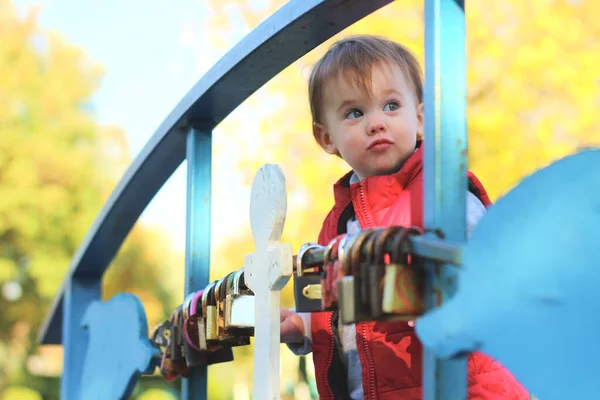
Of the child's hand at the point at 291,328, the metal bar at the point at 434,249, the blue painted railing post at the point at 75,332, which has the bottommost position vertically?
the metal bar at the point at 434,249

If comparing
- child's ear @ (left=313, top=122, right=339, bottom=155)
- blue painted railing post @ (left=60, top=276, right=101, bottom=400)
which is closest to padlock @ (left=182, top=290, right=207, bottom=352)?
child's ear @ (left=313, top=122, right=339, bottom=155)

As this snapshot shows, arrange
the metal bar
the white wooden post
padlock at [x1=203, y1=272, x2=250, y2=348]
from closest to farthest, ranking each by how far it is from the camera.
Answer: the metal bar
the white wooden post
padlock at [x1=203, y1=272, x2=250, y2=348]

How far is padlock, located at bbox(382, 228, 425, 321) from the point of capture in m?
0.95

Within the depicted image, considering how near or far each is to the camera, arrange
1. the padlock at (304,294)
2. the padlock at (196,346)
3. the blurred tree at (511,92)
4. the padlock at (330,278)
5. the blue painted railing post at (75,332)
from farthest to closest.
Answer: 1. the blurred tree at (511,92)
2. the blue painted railing post at (75,332)
3. the padlock at (196,346)
4. the padlock at (304,294)
5. the padlock at (330,278)

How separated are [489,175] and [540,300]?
4.22m

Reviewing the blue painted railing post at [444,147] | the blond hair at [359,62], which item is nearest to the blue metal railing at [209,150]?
the blue painted railing post at [444,147]

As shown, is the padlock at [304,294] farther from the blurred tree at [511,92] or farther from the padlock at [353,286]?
the blurred tree at [511,92]

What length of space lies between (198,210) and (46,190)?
5.43m

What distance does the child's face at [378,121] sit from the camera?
1.53m

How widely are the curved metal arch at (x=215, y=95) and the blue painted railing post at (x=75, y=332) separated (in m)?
0.03

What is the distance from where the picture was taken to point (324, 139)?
1792 millimetres

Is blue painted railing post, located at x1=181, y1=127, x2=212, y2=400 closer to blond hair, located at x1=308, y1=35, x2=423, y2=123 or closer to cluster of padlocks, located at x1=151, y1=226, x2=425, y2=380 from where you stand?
cluster of padlocks, located at x1=151, y1=226, x2=425, y2=380

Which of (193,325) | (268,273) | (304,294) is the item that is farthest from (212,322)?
(304,294)

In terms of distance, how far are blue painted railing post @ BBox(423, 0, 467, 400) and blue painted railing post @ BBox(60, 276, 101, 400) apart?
191 centimetres
